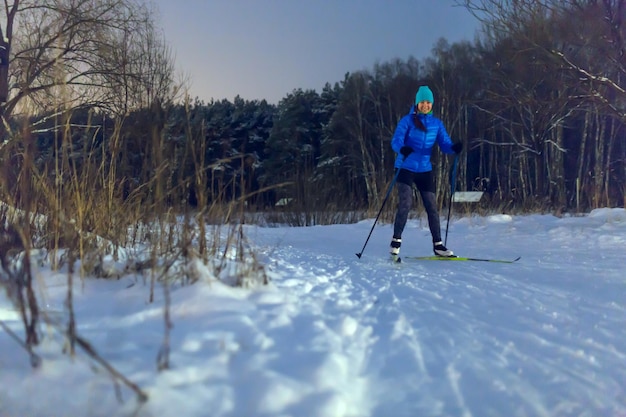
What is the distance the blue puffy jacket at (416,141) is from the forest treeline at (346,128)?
4.71 ft

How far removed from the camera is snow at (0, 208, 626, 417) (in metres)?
1.41

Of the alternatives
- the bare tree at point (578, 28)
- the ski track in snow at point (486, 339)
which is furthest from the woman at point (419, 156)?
the bare tree at point (578, 28)

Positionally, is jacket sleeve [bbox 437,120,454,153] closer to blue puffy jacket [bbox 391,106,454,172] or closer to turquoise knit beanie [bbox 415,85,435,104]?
blue puffy jacket [bbox 391,106,454,172]

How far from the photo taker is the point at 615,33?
28.7ft

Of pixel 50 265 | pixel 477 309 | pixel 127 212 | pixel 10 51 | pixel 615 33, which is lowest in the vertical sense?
pixel 477 309

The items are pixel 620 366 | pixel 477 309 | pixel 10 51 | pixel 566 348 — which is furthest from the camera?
pixel 10 51

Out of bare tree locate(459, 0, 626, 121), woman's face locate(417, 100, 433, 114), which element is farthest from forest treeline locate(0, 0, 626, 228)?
woman's face locate(417, 100, 433, 114)

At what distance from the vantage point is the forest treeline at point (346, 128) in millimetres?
3104

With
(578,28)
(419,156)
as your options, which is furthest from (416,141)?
(578,28)

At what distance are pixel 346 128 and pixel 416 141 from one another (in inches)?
996

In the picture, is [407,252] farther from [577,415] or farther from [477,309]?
[577,415]

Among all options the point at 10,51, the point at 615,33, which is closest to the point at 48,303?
the point at 615,33

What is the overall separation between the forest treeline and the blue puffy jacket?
1.44 meters

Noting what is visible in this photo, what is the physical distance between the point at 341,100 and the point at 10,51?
2195 centimetres
